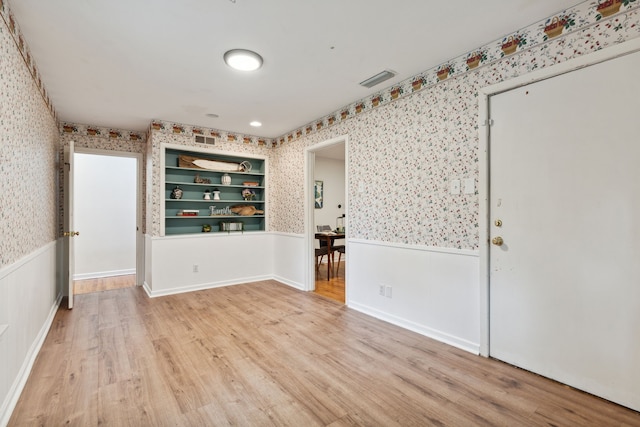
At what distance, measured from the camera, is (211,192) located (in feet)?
16.7

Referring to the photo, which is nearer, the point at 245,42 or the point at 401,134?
the point at 245,42

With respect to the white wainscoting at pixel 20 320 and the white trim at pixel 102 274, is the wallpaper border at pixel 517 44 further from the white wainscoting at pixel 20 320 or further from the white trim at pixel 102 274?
the white trim at pixel 102 274

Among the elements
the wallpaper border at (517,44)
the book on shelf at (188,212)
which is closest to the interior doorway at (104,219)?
the book on shelf at (188,212)

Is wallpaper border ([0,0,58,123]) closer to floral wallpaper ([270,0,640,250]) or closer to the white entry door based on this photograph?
floral wallpaper ([270,0,640,250])

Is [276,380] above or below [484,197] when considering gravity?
below

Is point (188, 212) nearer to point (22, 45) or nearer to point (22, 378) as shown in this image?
point (22, 45)

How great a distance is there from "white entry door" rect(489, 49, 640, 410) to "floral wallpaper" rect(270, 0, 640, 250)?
0.59 ft

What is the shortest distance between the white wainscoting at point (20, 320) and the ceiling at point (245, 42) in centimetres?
169

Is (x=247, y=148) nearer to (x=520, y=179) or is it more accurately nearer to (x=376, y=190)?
(x=376, y=190)

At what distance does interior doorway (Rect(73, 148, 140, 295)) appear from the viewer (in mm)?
5668

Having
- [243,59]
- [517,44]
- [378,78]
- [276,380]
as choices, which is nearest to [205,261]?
[276,380]

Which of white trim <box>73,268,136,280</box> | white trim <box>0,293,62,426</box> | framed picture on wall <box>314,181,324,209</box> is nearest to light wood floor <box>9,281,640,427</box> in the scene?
white trim <box>0,293,62,426</box>

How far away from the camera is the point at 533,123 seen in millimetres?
2238

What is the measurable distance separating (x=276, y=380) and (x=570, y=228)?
2.26 meters
